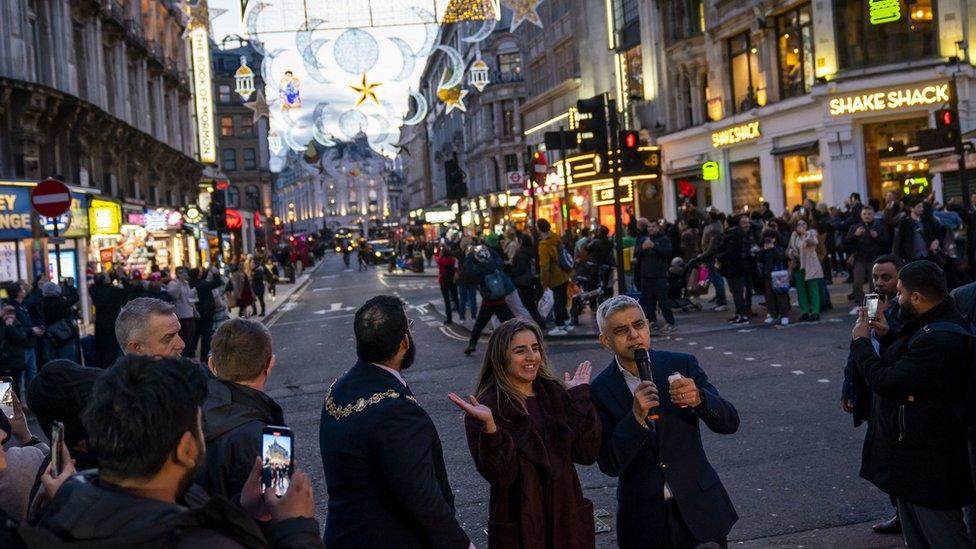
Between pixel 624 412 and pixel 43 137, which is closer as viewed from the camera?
pixel 624 412

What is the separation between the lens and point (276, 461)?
2861 millimetres

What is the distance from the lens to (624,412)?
440cm

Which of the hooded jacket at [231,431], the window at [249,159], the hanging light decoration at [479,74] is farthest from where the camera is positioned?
the window at [249,159]

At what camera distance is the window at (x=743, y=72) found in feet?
106

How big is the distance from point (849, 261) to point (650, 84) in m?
22.7

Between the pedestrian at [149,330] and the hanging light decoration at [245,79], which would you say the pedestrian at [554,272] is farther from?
the hanging light decoration at [245,79]

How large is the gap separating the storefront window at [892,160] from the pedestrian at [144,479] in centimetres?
2705

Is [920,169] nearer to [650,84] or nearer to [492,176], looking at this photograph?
[650,84]

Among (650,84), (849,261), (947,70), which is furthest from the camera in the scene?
(650,84)

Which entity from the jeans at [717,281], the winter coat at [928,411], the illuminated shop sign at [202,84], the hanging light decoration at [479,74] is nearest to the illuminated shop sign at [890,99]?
the jeans at [717,281]

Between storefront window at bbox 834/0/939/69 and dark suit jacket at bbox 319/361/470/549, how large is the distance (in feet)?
83.9

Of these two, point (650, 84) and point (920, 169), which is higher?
point (650, 84)

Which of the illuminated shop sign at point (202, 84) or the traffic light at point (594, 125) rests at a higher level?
the illuminated shop sign at point (202, 84)

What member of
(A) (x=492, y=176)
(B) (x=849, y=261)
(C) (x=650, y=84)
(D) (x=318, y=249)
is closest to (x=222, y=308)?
(B) (x=849, y=261)
